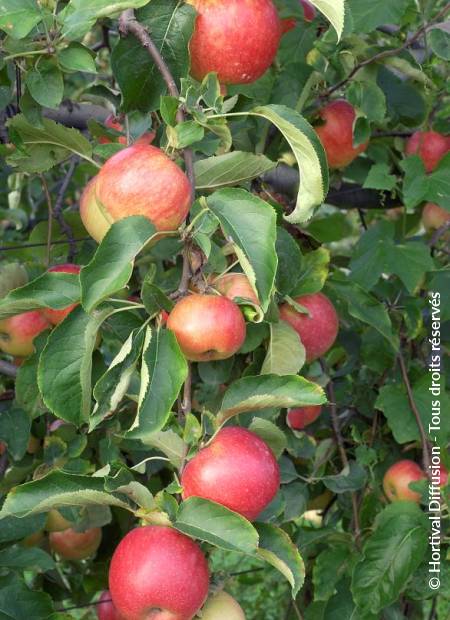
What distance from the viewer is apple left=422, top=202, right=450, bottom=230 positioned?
1959 millimetres

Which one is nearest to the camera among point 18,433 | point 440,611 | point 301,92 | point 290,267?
point 290,267

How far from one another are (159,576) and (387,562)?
1.69 feet

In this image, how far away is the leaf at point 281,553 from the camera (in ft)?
3.16

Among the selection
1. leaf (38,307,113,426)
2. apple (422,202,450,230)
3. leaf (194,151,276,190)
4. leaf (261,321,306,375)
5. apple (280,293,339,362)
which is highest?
leaf (194,151,276,190)

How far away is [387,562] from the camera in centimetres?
134

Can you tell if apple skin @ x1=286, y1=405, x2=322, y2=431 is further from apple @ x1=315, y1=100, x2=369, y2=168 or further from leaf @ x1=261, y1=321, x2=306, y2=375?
apple @ x1=315, y1=100, x2=369, y2=168

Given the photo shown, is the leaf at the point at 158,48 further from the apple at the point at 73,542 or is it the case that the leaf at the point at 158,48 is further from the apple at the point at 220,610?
the apple at the point at 73,542

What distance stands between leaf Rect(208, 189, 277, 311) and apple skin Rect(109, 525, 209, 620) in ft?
0.94

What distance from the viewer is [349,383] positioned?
1895 mm

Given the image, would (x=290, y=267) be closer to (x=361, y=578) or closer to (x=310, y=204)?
(x=310, y=204)

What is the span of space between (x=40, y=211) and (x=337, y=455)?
132 cm

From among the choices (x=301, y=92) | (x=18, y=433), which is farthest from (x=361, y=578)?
(x=301, y=92)

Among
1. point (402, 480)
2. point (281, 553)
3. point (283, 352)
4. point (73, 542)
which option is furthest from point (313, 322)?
point (73, 542)

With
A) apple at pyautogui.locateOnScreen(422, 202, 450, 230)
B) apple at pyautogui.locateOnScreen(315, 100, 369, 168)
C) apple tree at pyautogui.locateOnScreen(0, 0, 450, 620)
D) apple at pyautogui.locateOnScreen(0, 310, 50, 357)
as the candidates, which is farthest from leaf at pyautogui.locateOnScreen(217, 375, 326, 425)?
apple at pyautogui.locateOnScreen(422, 202, 450, 230)
